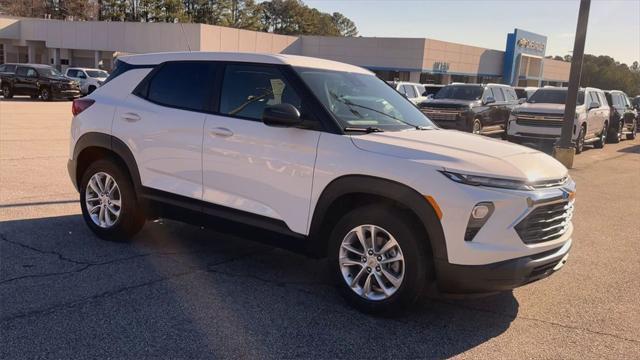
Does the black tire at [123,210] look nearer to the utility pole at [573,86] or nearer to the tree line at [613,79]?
the utility pole at [573,86]

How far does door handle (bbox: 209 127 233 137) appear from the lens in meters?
4.95

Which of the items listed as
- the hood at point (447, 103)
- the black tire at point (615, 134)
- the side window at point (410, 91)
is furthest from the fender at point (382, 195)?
the black tire at point (615, 134)

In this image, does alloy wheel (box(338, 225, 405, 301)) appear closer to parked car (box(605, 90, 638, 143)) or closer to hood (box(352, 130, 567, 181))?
hood (box(352, 130, 567, 181))

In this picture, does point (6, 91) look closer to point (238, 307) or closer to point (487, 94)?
point (487, 94)

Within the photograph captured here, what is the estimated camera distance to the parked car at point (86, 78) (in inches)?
1325

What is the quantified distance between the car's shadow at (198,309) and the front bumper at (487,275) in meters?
0.40

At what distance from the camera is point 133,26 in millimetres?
54031

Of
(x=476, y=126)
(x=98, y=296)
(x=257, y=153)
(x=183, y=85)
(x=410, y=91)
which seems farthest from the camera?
(x=410, y=91)

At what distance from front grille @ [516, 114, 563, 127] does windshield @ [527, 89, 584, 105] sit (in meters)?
1.42

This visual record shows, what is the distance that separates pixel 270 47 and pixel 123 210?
5368cm

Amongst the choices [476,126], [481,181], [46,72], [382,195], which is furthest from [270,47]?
[481,181]

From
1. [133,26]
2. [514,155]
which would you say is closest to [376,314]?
[514,155]

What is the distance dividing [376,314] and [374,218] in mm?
732

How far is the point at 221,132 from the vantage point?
4.99 m
